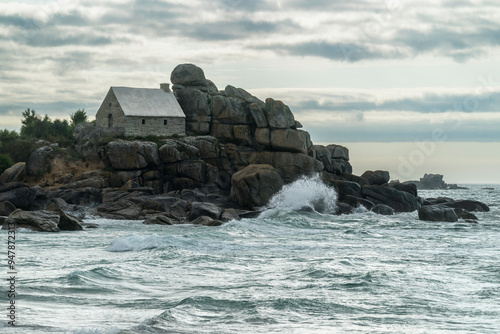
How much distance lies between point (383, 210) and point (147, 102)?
1009 inches

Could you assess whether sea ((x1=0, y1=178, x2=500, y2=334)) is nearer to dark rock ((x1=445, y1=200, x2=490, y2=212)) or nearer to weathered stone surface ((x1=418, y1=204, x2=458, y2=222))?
weathered stone surface ((x1=418, y1=204, x2=458, y2=222))

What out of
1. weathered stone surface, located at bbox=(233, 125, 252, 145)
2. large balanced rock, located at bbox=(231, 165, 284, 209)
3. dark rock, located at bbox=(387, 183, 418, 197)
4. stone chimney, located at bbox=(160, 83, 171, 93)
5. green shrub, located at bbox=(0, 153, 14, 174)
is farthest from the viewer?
stone chimney, located at bbox=(160, 83, 171, 93)

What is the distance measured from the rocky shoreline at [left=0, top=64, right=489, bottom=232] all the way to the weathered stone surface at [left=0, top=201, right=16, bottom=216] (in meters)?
0.06

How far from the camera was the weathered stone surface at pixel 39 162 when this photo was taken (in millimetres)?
52688

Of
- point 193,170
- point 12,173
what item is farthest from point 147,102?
point 12,173

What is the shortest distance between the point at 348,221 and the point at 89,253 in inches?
874

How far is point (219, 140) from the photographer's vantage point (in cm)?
5959

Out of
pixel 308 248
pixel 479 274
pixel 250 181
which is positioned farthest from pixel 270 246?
pixel 250 181

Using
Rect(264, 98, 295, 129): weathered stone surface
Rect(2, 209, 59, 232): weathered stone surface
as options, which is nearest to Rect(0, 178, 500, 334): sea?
Rect(2, 209, 59, 232): weathered stone surface

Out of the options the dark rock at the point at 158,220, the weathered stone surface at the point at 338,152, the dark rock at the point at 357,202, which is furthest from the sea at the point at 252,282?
the weathered stone surface at the point at 338,152

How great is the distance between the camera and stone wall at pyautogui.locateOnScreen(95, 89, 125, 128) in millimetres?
60406

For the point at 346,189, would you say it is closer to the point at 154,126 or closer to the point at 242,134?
the point at 242,134

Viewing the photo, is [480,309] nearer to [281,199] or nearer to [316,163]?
[281,199]

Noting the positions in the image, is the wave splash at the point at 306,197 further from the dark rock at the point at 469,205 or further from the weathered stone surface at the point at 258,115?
the dark rock at the point at 469,205
